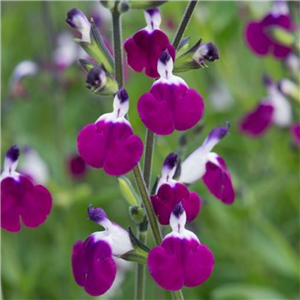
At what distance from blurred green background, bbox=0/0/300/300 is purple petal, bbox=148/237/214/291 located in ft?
2.84

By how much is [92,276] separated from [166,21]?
94.1 inches

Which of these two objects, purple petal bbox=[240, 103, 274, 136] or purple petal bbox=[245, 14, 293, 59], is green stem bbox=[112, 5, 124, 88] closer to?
purple petal bbox=[245, 14, 293, 59]

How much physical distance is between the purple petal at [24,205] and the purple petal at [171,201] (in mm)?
196

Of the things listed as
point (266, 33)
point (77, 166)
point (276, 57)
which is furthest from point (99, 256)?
point (77, 166)

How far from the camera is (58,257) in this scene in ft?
8.45

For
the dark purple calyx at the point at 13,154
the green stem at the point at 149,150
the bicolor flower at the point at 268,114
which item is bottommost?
the bicolor flower at the point at 268,114

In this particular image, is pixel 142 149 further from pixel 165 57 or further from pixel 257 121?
pixel 257 121

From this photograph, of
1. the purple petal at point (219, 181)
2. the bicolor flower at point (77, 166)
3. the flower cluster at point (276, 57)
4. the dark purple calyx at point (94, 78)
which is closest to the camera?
the dark purple calyx at point (94, 78)

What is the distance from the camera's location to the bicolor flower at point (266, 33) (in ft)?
7.42

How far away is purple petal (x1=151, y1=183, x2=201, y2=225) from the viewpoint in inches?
48.9

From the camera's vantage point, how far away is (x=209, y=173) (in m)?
1.45

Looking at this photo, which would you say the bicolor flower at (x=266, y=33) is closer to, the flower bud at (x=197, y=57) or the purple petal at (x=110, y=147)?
the flower bud at (x=197, y=57)

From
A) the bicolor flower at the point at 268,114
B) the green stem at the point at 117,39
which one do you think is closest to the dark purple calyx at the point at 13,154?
the green stem at the point at 117,39

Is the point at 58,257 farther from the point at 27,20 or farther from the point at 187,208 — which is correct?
the point at 27,20
